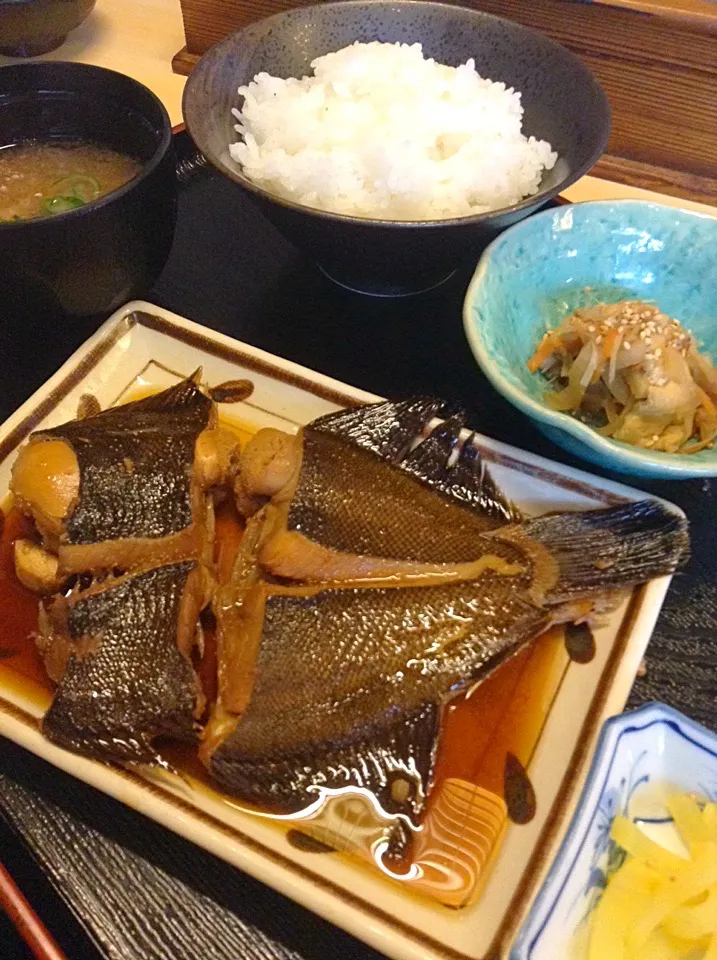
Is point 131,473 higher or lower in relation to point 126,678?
higher

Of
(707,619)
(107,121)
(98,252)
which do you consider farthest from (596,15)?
(707,619)

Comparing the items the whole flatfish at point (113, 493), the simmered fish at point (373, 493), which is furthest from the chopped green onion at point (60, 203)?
the simmered fish at point (373, 493)

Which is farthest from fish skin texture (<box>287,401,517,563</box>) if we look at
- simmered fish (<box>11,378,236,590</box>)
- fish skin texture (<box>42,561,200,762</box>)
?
fish skin texture (<box>42,561,200,762</box>)

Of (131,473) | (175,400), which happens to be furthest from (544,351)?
(131,473)

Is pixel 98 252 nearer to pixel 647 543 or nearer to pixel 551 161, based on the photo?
pixel 551 161

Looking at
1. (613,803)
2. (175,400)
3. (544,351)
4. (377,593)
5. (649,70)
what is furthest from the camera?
(649,70)

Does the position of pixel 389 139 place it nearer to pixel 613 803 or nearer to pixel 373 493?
pixel 373 493

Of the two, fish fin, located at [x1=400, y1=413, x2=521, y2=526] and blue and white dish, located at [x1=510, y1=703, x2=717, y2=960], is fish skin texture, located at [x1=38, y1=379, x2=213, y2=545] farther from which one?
blue and white dish, located at [x1=510, y1=703, x2=717, y2=960]
